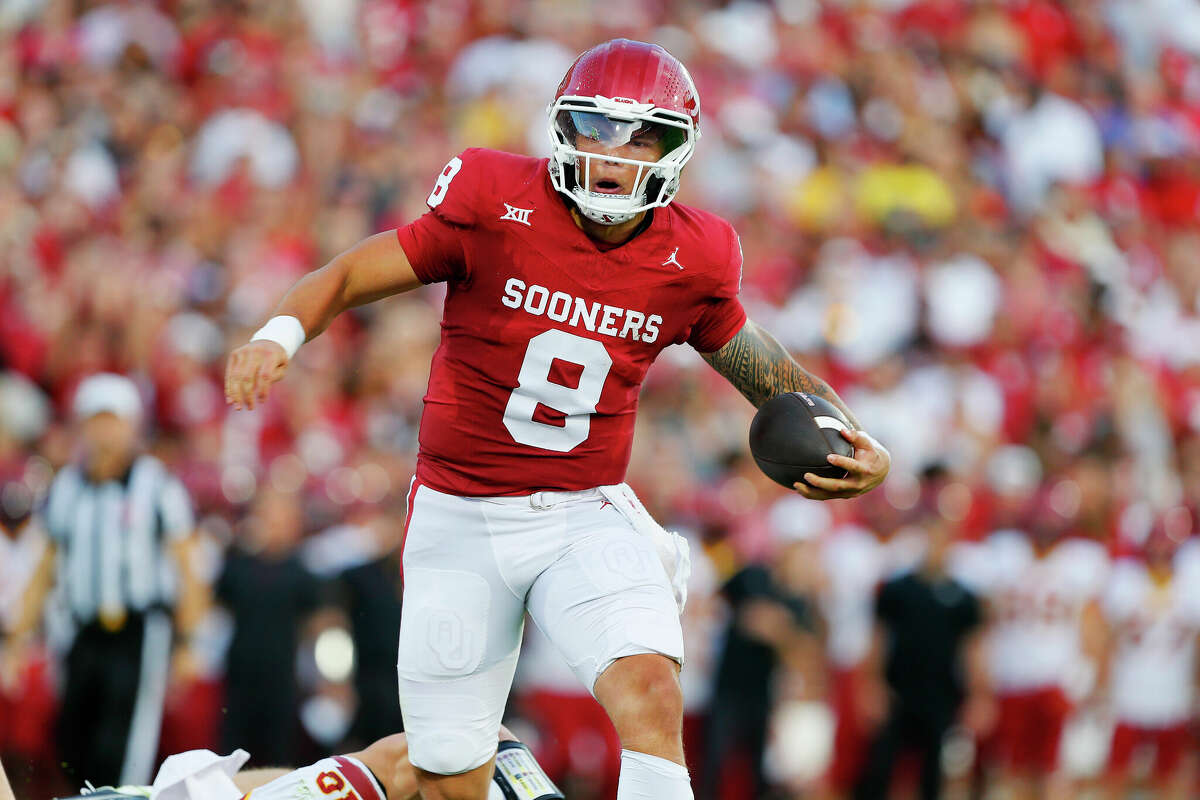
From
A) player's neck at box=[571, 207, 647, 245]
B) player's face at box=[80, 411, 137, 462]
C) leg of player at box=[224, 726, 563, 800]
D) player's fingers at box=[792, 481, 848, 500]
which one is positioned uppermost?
player's neck at box=[571, 207, 647, 245]

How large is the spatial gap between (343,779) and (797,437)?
58.7 inches

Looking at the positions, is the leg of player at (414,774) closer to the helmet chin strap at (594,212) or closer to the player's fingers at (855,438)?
the player's fingers at (855,438)

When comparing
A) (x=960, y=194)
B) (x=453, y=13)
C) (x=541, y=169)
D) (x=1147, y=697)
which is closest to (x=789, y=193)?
(x=960, y=194)

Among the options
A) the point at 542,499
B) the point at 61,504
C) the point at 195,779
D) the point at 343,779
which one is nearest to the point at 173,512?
the point at 61,504

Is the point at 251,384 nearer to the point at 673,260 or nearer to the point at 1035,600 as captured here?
the point at 673,260

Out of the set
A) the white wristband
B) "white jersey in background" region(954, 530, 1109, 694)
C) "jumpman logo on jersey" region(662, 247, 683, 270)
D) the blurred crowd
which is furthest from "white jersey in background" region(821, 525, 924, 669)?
the white wristband

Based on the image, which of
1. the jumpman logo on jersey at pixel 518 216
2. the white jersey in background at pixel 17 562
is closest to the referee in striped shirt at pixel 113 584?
the white jersey in background at pixel 17 562

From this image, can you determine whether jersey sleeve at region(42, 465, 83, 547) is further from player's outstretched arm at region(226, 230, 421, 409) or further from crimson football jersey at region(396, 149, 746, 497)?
player's outstretched arm at region(226, 230, 421, 409)

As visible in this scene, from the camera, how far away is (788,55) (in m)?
11.8

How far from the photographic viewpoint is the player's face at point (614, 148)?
3.88 meters

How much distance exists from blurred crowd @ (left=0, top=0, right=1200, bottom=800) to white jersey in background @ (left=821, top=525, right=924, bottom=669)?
0.07 ft

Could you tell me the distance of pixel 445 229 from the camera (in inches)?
156

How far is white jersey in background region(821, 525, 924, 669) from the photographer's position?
838 cm

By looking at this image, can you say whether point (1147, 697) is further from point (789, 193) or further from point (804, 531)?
point (789, 193)
